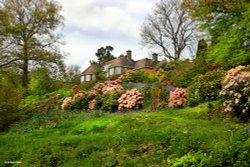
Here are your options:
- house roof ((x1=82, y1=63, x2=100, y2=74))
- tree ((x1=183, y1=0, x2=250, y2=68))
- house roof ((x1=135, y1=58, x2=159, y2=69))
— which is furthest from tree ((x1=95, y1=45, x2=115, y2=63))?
tree ((x1=183, y1=0, x2=250, y2=68))

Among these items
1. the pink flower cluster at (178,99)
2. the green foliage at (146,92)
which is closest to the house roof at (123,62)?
the green foliage at (146,92)

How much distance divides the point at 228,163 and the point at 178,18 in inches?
1547

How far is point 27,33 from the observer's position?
31891mm

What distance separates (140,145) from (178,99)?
6.59m

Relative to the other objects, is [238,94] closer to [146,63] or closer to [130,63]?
[146,63]

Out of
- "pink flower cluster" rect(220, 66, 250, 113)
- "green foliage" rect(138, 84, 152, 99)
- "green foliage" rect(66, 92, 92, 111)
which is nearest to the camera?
"pink flower cluster" rect(220, 66, 250, 113)

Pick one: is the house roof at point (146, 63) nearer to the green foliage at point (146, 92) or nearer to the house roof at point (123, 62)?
the house roof at point (123, 62)

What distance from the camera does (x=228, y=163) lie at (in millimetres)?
7012

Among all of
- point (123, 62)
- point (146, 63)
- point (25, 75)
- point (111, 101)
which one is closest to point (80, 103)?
point (111, 101)

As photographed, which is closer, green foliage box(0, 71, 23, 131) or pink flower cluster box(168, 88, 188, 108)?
pink flower cluster box(168, 88, 188, 108)

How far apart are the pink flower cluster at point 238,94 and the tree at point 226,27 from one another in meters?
5.11

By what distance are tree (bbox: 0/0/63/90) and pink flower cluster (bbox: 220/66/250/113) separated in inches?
674

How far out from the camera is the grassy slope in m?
7.41

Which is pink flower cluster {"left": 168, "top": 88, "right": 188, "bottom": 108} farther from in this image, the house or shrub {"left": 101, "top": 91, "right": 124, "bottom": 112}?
the house
